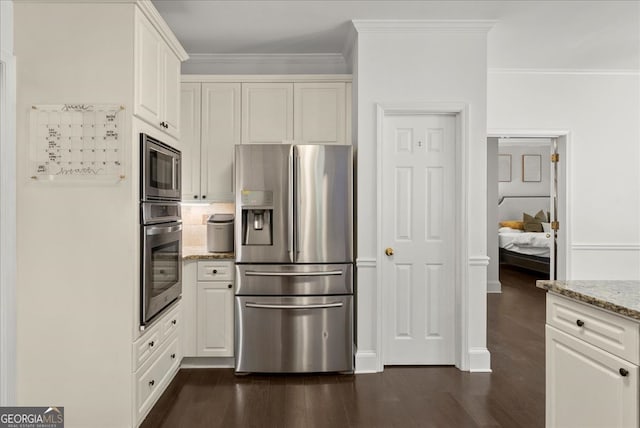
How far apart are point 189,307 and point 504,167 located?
8.79 meters

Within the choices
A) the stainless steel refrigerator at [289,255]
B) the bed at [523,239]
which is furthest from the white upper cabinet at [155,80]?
the bed at [523,239]

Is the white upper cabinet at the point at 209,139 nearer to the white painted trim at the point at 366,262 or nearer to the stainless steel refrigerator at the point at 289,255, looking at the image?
the stainless steel refrigerator at the point at 289,255

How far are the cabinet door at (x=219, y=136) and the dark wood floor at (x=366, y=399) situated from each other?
1.61m

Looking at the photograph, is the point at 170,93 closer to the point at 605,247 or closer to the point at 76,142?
the point at 76,142

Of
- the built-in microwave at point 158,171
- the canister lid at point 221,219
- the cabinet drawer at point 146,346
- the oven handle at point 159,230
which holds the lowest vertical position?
the cabinet drawer at point 146,346

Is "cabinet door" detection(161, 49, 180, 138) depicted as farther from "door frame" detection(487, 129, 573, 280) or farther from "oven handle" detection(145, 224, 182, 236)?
"door frame" detection(487, 129, 573, 280)

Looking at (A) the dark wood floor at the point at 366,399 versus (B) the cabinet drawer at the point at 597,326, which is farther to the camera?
(A) the dark wood floor at the point at 366,399

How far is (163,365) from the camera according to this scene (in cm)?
289

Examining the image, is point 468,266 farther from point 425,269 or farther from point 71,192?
point 71,192

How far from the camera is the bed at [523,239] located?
7836 mm

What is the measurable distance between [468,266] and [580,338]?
5.19 ft

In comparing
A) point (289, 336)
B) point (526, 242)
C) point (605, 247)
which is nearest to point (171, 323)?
point (289, 336)

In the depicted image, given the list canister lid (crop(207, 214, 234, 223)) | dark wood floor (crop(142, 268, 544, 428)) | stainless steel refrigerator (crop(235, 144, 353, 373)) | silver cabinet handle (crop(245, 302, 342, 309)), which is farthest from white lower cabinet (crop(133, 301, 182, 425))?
canister lid (crop(207, 214, 234, 223))

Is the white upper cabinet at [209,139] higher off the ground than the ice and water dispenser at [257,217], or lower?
higher
